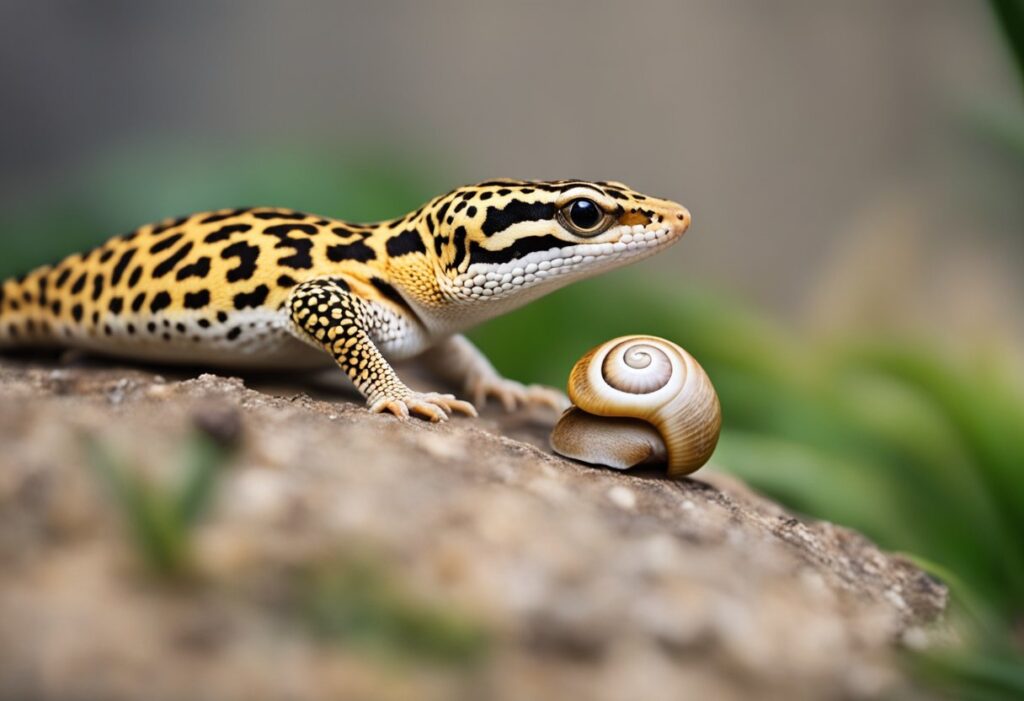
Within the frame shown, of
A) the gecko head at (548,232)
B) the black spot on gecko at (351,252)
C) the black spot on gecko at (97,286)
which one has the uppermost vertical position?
the gecko head at (548,232)

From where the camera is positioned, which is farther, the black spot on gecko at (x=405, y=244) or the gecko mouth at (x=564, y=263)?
the black spot on gecko at (x=405, y=244)

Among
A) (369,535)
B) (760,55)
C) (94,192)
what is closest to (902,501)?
(369,535)

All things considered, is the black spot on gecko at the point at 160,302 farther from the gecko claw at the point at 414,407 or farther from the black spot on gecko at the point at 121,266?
the gecko claw at the point at 414,407

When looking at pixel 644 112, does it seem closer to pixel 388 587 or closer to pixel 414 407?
pixel 414 407

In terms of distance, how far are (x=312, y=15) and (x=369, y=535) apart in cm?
910

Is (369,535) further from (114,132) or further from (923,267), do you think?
(114,132)

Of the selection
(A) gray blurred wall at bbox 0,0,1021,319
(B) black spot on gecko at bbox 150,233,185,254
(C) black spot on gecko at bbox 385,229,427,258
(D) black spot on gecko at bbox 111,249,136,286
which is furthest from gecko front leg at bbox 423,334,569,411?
(A) gray blurred wall at bbox 0,0,1021,319

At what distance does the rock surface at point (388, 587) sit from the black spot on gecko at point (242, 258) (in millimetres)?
797

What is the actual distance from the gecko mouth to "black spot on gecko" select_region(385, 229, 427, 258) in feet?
0.74

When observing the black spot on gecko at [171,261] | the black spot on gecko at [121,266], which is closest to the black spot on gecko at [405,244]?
the black spot on gecko at [171,261]

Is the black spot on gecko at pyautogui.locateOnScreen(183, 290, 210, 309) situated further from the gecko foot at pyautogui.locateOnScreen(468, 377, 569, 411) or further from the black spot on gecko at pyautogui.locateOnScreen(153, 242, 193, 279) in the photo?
the gecko foot at pyautogui.locateOnScreen(468, 377, 569, 411)

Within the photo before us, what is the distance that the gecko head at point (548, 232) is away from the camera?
307 cm

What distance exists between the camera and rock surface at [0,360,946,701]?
5.38 ft

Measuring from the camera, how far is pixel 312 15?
10016 mm
